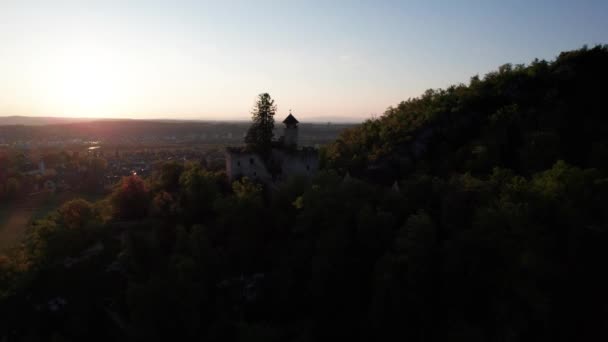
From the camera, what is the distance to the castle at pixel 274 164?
32469 millimetres

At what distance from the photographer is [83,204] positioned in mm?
30766

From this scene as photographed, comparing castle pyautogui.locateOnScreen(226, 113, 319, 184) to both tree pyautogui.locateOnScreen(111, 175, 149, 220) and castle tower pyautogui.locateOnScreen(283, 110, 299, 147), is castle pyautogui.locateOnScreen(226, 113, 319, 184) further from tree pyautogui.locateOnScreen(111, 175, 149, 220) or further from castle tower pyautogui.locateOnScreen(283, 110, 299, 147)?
tree pyautogui.locateOnScreen(111, 175, 149, 220)

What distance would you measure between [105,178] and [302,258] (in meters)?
72.0

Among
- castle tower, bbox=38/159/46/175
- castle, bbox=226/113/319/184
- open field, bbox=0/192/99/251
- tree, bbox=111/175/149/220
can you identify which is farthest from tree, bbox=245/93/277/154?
castle tower, bbox=38/159/46/175

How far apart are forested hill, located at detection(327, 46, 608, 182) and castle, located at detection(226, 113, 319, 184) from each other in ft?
16.9

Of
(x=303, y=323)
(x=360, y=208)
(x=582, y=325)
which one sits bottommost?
(x=303, y=323)

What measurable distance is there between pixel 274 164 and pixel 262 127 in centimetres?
322


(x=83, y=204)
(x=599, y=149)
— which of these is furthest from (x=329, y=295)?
(x=599, y=149)

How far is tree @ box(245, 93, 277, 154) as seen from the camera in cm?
3372

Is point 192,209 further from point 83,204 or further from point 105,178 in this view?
point 105,178

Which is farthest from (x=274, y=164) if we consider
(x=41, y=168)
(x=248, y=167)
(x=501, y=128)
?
(x=41, y=168)

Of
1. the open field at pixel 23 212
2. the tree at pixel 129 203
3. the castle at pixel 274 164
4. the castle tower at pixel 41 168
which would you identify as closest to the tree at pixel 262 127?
the castle at pixel 274 164

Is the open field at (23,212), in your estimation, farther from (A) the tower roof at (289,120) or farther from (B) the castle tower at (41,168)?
(A) the tower roof at (289,120)

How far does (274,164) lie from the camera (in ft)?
111
